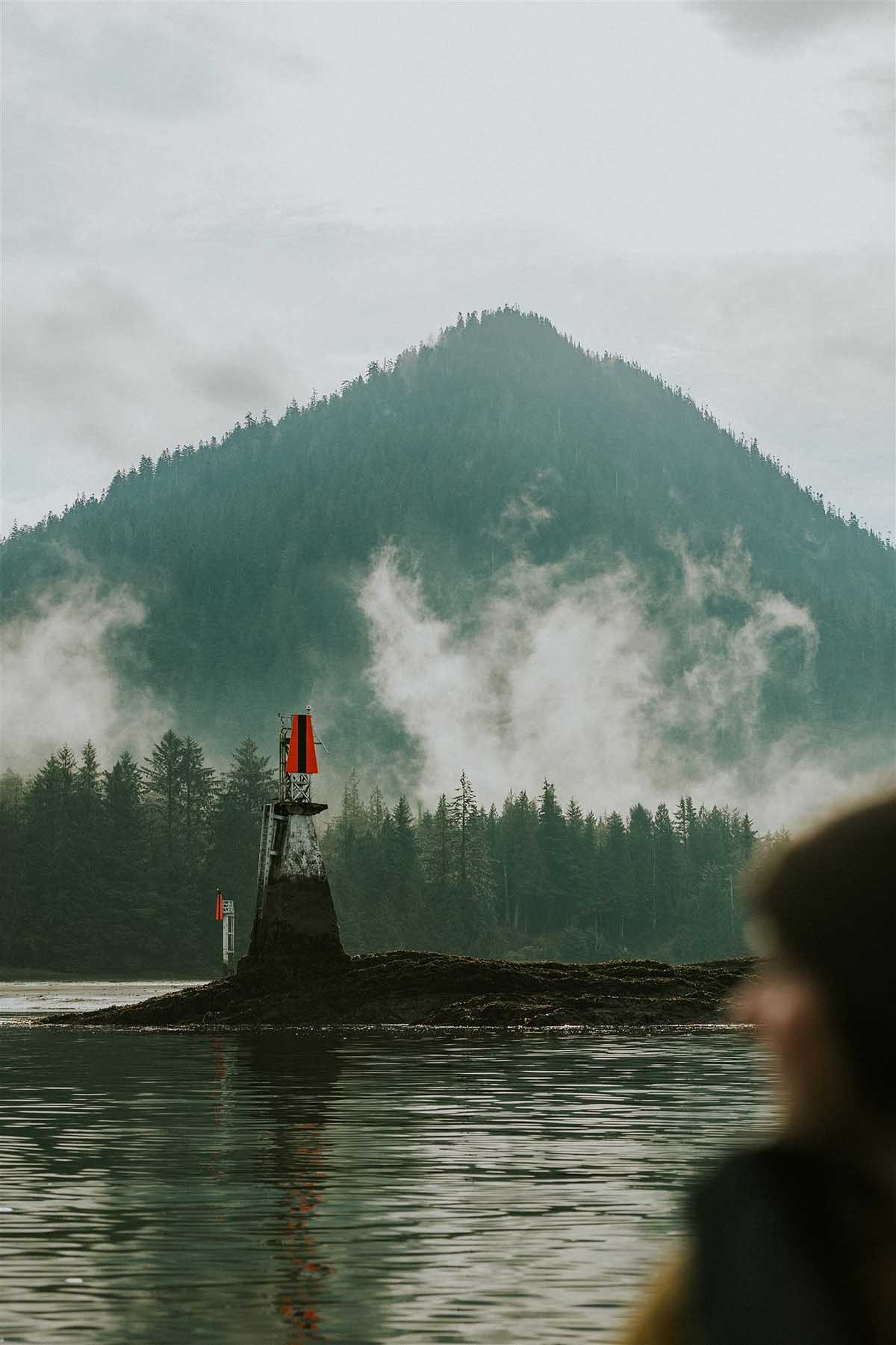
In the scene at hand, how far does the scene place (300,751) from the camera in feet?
163

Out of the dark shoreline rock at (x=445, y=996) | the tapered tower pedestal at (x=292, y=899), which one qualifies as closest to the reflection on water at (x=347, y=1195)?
the dark shoreline rock at (x=445, y=996)

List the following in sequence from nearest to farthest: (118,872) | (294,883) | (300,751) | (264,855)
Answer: (294,883)
(264,855)
(300,751)
(118,872)

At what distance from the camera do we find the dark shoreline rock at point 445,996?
144ft

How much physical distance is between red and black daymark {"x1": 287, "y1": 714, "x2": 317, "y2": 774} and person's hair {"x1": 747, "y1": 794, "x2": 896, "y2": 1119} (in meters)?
47.1

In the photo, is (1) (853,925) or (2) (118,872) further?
(2) (118,872)

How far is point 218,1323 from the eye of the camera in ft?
32.8

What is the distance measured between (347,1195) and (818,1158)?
45.4ft

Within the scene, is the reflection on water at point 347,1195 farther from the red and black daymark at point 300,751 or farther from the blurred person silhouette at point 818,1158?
the red and black daymark at point 300,751

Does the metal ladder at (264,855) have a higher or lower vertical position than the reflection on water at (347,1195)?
higher

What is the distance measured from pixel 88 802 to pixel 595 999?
135 m

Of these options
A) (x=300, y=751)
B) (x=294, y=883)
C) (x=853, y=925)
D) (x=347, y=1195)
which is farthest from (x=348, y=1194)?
(x=300, y=751)

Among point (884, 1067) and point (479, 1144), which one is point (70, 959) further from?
point (884, 1067)

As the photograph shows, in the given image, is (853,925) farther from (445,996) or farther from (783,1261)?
(445,996)

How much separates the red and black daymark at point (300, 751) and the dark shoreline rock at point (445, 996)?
5.49 meters
